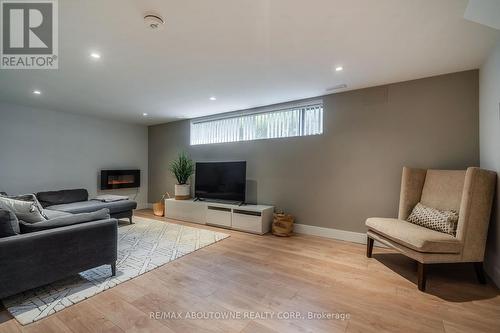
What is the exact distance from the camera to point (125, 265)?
2.62 meters

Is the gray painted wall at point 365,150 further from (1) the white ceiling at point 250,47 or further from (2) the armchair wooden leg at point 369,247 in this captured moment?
(2) the armchair wooden leg at point 369,247

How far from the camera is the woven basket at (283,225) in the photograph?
3.77m

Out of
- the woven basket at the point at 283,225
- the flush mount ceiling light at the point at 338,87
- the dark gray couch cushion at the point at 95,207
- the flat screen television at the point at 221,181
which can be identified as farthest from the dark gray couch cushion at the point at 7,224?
the flush mount ceiling light at the point at 338,87

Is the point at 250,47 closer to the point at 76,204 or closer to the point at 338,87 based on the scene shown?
the point at 338,87

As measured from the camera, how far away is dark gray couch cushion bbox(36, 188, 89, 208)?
416 cm

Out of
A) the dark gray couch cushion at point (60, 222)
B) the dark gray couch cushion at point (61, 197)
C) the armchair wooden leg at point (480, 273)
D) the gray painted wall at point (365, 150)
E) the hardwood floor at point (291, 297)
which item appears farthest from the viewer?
the dark gray couch cushion at point (61, 197)

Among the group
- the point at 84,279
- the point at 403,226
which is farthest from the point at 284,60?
the point at 84,279

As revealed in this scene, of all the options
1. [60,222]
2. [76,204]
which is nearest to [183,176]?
[76,204]

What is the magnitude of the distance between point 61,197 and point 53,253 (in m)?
3.22

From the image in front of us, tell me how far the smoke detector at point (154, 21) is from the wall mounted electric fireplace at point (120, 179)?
4699mm

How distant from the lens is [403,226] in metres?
2.46

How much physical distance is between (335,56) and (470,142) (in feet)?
6.90

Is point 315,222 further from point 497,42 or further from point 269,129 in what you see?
point 497,42
